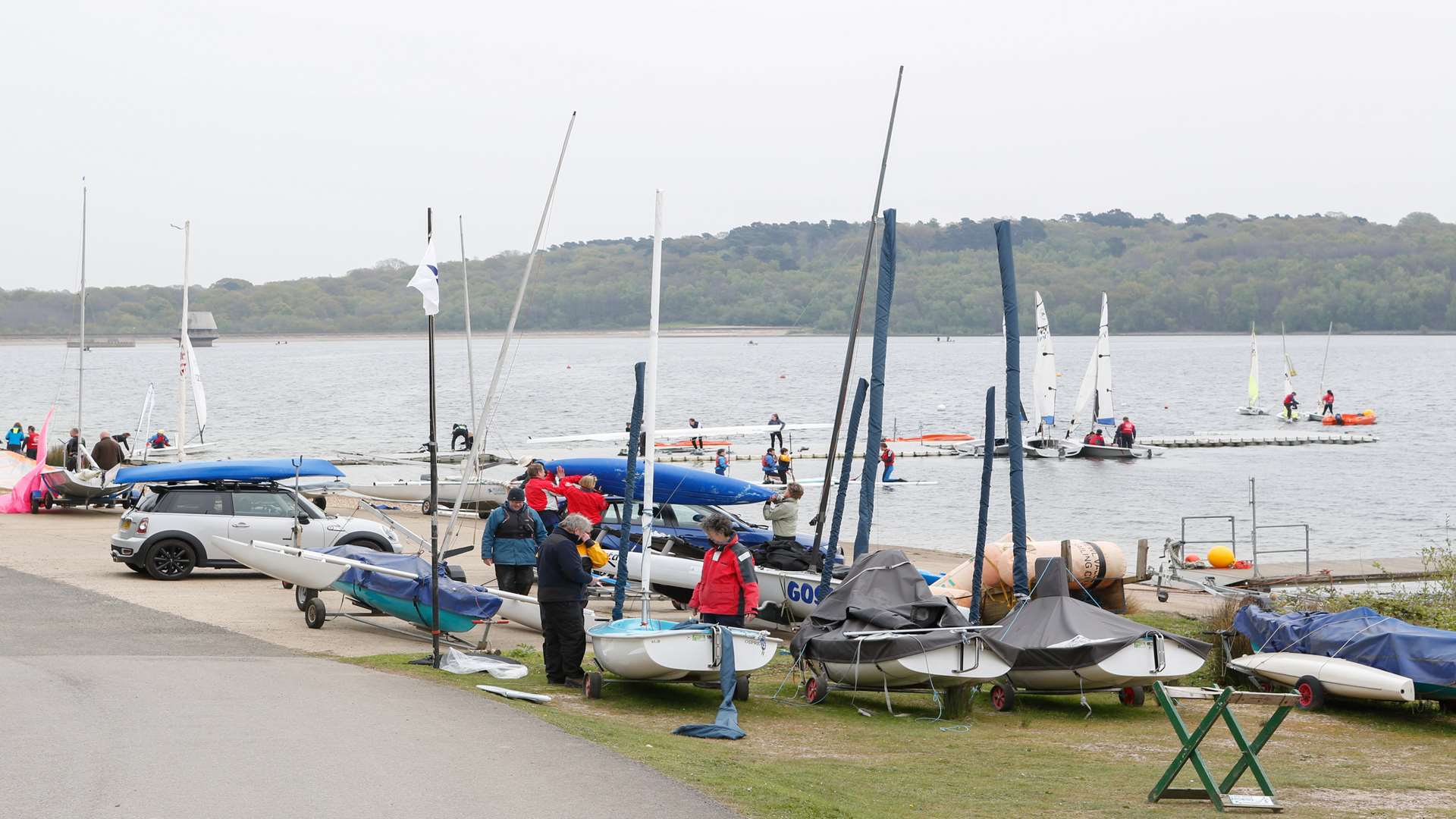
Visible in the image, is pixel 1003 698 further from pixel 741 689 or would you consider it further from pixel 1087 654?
pixel 741 689

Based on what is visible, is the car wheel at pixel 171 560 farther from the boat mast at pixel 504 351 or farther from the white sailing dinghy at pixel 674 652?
the white sailing dinghy at pixel 674 652

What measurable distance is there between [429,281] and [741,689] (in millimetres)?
5165

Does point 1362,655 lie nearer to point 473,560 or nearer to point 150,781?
point 150,781

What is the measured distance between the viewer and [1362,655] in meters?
15.4

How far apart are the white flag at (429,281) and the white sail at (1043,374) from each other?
4536cm

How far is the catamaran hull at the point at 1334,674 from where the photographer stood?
1464 centimetres

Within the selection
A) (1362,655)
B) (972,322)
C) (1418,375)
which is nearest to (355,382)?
(972,322)

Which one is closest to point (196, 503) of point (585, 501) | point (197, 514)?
point (197, 514)

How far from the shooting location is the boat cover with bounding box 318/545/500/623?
49.6ft

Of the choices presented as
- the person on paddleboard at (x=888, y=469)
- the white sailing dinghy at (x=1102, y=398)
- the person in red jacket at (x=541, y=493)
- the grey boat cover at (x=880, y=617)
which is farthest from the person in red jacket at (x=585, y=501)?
the white sailing dinghy at (x=1102, y=398)

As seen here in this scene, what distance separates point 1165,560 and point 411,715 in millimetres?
17545

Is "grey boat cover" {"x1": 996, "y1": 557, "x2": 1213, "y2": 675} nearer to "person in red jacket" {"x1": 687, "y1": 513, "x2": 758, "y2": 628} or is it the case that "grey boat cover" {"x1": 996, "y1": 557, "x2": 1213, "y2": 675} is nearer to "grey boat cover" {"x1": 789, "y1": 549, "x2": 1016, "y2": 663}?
"grey boat cover" {"x1": 789, "y1": 549, "x2": 1016, "y2": 663}

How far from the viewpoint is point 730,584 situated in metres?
13.8

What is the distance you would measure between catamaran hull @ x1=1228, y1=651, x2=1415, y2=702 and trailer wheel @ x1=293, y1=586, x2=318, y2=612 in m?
10.7
